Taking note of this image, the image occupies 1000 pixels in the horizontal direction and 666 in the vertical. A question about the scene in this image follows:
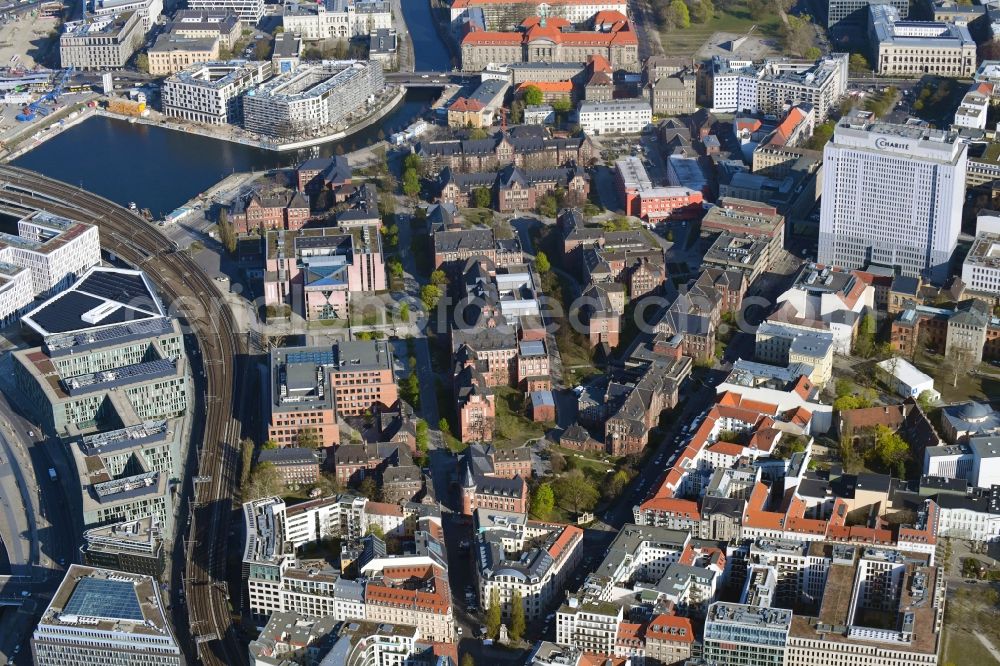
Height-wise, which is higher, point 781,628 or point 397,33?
point 397,33

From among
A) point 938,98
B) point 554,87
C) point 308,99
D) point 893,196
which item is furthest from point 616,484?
point 938,98

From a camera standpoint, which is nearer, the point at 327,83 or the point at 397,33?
the point at 327,83

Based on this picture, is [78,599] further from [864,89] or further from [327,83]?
[864,89]

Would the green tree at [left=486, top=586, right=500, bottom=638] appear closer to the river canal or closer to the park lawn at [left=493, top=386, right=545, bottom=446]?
the park lawn at [left=493, top=386, right=545, bottom=446]

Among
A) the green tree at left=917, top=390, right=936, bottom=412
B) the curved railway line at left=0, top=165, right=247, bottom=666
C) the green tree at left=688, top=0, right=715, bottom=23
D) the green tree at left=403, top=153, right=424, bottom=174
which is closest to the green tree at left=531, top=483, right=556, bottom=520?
the curved railway line at left=0, top=165, right=247, bottom=666

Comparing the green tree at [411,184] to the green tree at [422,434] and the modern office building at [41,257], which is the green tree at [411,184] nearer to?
the modern office building at [41,257]

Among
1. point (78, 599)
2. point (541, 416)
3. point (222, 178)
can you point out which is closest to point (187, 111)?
point (222, 178)
